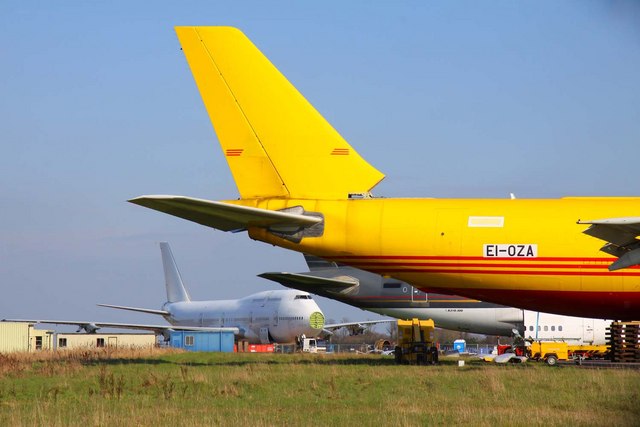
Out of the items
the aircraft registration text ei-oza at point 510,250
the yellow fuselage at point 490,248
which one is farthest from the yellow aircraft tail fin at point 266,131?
the aircraft registration text ei-oza at point 510,250

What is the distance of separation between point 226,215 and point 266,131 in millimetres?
2944

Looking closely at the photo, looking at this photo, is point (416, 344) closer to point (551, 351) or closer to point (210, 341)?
point (551, 351)

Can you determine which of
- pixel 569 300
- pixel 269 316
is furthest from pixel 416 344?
pixel 269 316

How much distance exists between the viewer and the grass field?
49.7 feet

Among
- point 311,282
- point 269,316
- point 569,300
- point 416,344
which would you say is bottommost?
point 416,344

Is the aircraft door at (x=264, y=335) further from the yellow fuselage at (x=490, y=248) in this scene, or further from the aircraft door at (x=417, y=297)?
the yellow fuselage at (x=490, y=248)

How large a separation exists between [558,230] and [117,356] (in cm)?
2175

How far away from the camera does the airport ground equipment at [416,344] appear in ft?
118

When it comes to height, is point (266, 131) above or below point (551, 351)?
above

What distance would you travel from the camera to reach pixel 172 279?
87.6 m

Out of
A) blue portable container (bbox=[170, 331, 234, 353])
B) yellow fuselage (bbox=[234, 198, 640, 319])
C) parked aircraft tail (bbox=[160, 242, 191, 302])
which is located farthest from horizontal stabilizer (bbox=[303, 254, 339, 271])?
parked aircraft tail (bbox=[160, 242, 191, 302])

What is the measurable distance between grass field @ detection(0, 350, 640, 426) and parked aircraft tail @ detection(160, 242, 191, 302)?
193 ft

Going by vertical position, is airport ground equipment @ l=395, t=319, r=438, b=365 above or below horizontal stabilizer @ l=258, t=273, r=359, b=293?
below

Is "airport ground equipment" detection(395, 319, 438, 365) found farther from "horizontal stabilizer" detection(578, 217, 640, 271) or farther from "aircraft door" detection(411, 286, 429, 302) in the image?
"horizontal stabilizer" detection(578, 217, 640, 271)
